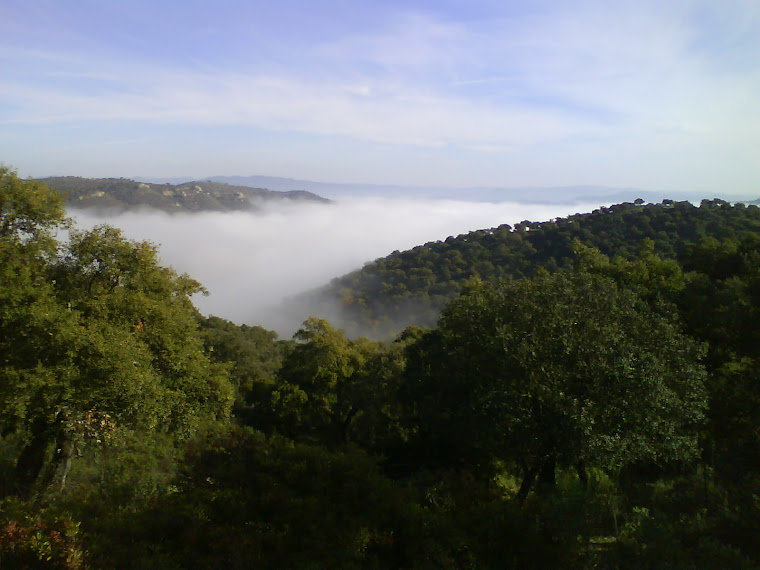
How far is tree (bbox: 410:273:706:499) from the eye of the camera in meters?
7.96

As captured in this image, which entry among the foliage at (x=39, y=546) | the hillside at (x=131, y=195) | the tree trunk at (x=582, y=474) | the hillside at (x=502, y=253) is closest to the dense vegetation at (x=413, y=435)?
the foliage at (x=39, y=546)

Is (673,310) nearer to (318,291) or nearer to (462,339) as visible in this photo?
(462,339)

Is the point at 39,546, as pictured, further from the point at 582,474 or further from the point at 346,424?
the point at 346,424

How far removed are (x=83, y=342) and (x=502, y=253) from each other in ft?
169

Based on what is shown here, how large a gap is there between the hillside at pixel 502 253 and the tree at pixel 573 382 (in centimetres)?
2033

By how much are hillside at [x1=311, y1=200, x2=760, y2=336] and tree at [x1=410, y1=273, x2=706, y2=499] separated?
66.7 feet

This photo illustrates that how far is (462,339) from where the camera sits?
421 inches

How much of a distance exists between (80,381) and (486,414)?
7106 millimetres

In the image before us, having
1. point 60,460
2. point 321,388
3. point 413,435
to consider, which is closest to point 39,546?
point 60,460

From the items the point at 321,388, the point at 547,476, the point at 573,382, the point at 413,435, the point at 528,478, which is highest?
the point at 573,382

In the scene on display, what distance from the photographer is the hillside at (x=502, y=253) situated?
40000mm

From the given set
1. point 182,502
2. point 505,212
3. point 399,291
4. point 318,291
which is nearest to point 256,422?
point 182,502

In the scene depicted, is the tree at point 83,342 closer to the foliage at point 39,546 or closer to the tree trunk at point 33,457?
the tree trunk at point 33,457

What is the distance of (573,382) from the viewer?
8.35m
